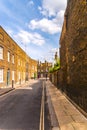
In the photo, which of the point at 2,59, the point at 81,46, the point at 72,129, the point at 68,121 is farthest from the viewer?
the point at 2,59

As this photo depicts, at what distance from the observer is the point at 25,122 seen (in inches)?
368

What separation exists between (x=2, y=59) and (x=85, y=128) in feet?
87.6

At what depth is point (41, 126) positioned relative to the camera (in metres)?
8.69

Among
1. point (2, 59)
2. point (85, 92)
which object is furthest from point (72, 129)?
point (2, 59)

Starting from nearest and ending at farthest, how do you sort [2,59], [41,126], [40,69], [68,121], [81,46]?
1. [41,126]
2. [68,121]
3. [81,46]
4. [2,59]
5. [40,69]

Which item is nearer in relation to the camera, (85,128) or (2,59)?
(85,128)

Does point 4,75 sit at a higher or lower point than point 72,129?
higher

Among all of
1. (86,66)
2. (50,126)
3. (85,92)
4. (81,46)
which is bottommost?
(50,126)

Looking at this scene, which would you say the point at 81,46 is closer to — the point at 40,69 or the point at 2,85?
the point at 2,85

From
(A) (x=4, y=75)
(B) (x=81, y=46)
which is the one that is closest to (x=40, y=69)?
(A) (x=4, y=75)

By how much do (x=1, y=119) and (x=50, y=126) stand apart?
231 centimetres

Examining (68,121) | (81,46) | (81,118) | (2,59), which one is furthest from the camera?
(2,59)

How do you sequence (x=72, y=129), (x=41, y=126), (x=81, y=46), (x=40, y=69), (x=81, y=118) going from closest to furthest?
(x=72, y=129) < (x=41, y=126) < (x=81, y=118) < (x=81, y=46) < (x=40, y=69)

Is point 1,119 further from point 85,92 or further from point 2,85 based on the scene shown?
point 2,85
